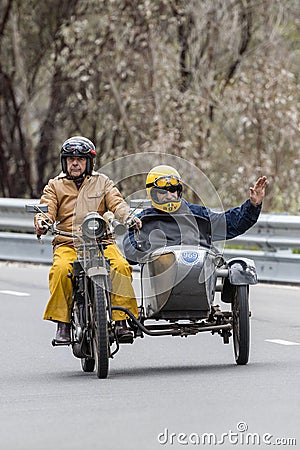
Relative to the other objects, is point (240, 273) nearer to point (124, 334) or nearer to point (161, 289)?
point (161, 289)

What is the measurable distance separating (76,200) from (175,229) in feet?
2.49

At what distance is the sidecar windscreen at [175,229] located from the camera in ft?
31.2

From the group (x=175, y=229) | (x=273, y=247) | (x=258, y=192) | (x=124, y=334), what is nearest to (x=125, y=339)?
(x=124, y=334)

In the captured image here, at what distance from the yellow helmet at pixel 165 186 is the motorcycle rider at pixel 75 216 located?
0.75 feet

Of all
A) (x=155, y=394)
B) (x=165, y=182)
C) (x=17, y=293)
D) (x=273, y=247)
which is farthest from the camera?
(x=273, y=247)

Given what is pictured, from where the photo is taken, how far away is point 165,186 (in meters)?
9.55

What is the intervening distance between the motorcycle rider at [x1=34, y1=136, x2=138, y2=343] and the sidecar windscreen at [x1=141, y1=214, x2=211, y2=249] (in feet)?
0.83

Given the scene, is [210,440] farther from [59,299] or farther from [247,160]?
[247,160]

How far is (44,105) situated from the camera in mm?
31156

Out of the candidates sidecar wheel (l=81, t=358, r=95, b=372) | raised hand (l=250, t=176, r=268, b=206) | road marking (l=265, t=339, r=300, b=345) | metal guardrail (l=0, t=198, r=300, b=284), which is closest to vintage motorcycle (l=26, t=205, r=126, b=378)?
sidecar wheel (l=81, t=358, r=95, b=372)

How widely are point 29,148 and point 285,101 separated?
6708mm

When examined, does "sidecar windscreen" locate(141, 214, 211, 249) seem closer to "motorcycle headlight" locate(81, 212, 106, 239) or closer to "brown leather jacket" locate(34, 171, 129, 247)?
"brown leather jacket" locate(34, 171, 129, 247)

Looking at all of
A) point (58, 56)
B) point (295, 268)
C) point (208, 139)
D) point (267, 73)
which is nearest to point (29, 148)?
point (58, 56)

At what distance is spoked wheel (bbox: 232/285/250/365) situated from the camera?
9.34m
